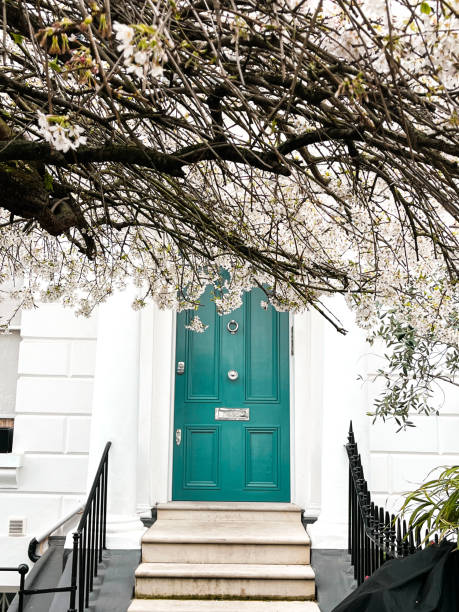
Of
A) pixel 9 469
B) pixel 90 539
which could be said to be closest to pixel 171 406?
pixel 9 469

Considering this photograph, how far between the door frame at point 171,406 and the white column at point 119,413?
658 mm

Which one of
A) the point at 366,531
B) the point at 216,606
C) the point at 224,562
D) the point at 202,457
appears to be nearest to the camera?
the point at 366,531

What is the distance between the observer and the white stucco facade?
620 centimetres

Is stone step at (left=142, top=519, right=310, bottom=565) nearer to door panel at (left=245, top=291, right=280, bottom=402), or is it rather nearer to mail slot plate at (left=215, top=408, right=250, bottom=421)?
mail slot plate at (left=215, top=408, right=250, bottom=421)

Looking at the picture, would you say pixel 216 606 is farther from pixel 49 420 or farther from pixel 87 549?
pixel 49 420

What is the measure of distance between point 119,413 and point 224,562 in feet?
4.99

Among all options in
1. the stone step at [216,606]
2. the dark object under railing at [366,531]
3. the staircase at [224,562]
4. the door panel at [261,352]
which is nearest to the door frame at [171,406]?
the door panel at [261,352]

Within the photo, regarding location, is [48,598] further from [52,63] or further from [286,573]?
[52,63]

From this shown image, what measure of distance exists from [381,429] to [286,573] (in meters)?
1.96

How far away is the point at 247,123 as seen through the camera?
123 inches

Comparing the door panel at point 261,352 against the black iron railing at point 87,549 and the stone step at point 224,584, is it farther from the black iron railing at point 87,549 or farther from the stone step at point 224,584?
the stone step at point 224,584

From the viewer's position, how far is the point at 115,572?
5.41 meters

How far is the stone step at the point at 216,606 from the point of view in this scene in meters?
5.07

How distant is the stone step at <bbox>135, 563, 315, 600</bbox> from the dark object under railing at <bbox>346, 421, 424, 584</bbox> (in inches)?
18.5
